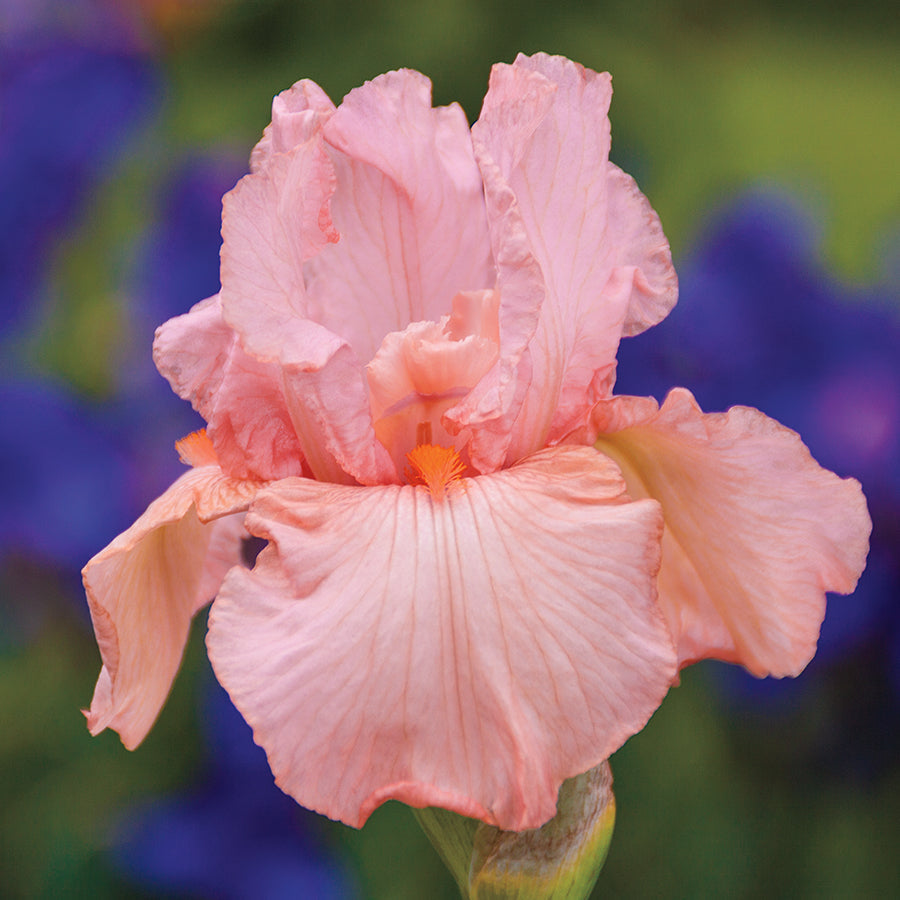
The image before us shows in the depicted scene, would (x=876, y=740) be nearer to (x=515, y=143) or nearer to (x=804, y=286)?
(x=804, y=286)

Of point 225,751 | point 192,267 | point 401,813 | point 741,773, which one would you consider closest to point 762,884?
point 741,773

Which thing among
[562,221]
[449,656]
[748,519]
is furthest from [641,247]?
[449,656]

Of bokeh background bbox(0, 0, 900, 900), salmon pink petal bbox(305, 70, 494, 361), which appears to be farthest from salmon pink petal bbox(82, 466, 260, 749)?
bokeh background bbox(0, 0, 900, 900)

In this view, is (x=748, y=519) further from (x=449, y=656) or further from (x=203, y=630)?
(x=203, y=630)

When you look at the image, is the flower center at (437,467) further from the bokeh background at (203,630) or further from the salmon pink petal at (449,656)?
the bokeh background at (203,630)

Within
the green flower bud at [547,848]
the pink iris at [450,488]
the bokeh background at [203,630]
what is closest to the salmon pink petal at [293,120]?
the pink iris at [450,488]
